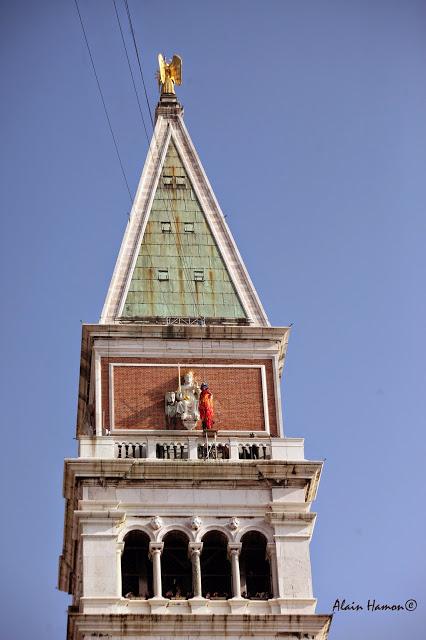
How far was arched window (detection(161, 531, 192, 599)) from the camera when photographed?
194 feet

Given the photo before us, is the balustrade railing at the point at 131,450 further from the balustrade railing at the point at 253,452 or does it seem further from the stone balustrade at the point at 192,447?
the balustrade railing at the point at 253,452

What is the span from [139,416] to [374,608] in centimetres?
893

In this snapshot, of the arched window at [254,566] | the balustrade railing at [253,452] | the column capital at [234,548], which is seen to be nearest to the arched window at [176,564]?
the column capital at [234,548]

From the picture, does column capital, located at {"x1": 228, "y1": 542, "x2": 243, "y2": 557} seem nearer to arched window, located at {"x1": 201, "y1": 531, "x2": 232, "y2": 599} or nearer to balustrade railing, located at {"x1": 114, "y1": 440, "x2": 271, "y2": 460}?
arched window, located at {"x1": 201, "y1": 531, "x2": 232, "y2": 599}

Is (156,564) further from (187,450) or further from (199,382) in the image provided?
(199,382)

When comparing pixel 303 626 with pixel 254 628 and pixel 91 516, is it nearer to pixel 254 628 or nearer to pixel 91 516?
pixel 254 628

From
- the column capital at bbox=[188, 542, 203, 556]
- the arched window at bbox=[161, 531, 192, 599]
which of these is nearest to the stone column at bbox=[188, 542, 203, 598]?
the column capital at bbox=[188, 542, 203, 556]

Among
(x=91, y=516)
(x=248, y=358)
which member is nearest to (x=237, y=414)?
(x=248, y=358)

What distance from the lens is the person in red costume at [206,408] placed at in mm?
61562

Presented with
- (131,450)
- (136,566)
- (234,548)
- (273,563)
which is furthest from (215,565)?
(131,450)

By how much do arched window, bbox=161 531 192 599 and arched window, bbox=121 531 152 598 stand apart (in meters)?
0.49

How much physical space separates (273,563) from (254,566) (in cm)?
111

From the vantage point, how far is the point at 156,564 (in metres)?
58.5

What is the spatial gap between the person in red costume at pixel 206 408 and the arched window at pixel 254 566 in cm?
375
